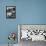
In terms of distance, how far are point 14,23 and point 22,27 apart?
265 millimetres

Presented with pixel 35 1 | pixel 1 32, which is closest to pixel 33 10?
pixel 35 1

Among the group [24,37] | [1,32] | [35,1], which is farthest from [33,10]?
[1,32]

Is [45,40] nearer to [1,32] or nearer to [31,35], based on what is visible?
[31,35]

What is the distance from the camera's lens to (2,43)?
346 centimetres

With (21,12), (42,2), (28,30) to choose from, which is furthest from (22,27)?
(42,2)

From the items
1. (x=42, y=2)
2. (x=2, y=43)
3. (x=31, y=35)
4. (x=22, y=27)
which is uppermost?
(x=42, y=2)

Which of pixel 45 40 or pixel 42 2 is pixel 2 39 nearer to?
pixel 45 40

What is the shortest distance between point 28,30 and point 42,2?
866mm

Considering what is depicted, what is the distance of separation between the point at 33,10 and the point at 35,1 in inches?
10.0

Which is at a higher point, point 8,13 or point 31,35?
point 8,13

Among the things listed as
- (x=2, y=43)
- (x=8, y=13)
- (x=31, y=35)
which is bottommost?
(x=2, y=43)

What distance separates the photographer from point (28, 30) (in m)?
3.37

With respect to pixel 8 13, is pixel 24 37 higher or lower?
lower

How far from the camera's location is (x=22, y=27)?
3.39 metres
